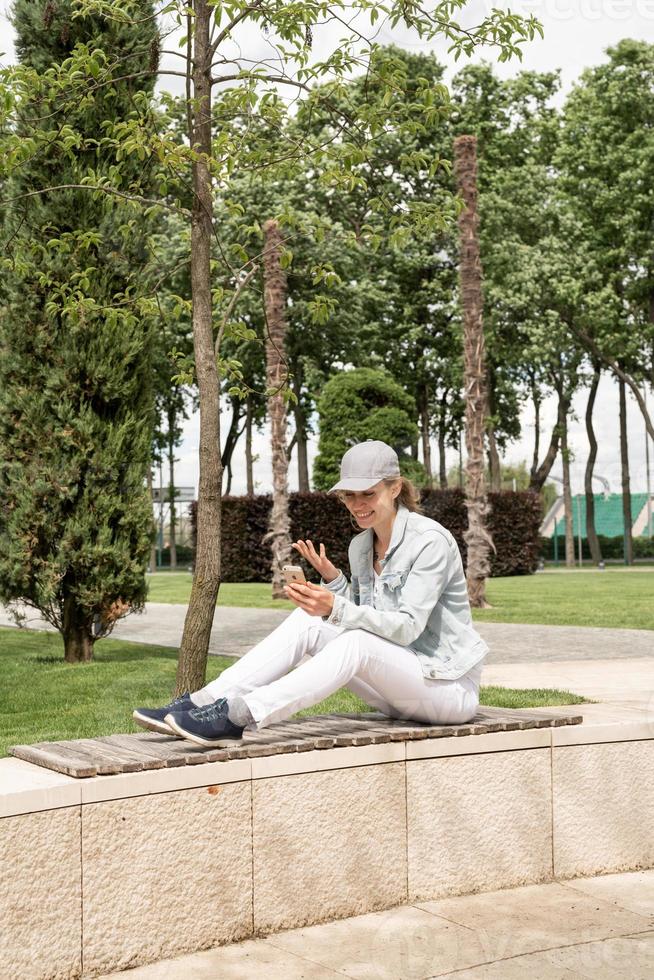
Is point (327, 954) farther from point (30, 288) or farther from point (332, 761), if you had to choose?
point (30, 288)

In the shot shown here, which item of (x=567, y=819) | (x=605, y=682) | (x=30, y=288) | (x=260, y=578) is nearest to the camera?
(x=567, y=819)

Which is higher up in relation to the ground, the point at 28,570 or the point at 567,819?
the point at 28,570

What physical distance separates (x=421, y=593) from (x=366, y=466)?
1.87 ft

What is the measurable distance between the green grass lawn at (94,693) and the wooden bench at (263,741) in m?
2.06

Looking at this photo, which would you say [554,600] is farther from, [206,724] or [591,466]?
[591,466]

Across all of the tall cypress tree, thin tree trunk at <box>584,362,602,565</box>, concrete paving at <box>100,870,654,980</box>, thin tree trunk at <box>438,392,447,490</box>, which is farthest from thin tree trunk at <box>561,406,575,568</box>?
concrete paving at <box>100,870,654,980</box>

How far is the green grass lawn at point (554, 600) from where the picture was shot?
56.4 feet

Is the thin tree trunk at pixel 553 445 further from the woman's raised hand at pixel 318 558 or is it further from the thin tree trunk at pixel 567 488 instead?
the woman's raised hand at pixel 318 558

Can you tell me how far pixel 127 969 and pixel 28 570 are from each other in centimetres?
777

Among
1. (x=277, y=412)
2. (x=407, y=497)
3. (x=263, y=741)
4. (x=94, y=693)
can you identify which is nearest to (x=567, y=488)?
(x=277, y=412)

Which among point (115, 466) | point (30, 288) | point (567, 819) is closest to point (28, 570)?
point (115, 466)

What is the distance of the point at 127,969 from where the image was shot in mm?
A: 4047

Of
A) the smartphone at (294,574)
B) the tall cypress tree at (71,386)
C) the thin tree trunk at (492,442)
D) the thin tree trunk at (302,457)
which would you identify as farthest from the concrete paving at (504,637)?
the thin tree trunk at (492,442)

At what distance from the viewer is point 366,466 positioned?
4.89 metres
